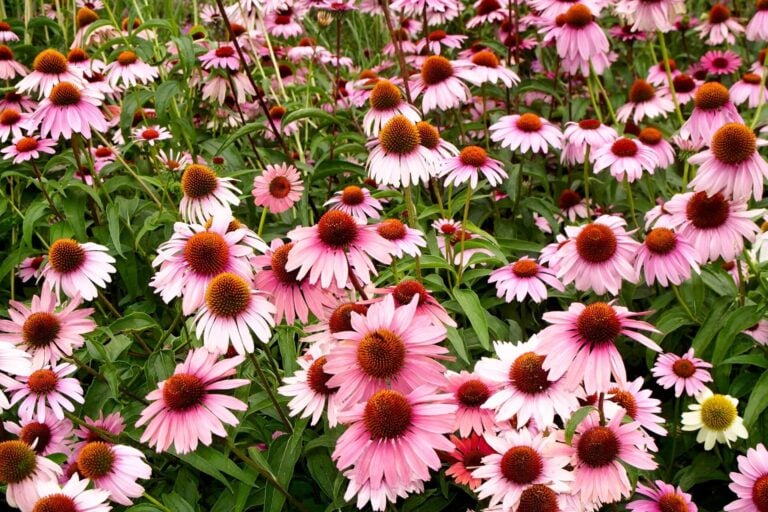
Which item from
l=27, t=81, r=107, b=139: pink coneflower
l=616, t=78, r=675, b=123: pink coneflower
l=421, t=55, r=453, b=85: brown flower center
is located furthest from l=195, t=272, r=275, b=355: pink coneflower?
l=616, t=78, r=675, b=123: pink coneflower

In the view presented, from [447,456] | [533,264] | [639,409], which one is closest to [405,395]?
[447,456]

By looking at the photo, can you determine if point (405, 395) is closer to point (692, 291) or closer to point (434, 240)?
point (434, 240)

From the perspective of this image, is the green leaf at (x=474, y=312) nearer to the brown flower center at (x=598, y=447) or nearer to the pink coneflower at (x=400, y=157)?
the pink coneflower at (x=400, y=157)

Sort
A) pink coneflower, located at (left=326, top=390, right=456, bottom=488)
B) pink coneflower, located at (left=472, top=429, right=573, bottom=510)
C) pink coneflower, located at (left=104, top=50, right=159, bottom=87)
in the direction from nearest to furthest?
Answer: pink coneflower, located at (left=326, top=390, right=456, bottom=488) → pink coneflower, located at (left=472, top=429, right=573, bottom=510) → pink coneflower, located at (left=104, top=50, right=159, bottom=87)

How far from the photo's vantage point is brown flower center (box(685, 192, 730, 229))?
6.59 ft

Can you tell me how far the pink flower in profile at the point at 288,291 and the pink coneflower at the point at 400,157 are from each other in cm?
46

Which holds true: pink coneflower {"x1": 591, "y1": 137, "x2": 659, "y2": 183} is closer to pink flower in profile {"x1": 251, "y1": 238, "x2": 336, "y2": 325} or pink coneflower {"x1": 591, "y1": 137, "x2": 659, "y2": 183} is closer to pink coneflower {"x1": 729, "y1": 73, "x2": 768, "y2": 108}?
pink coneflower {"x1": 729, "y1": 73, "x2": 768, "y2": 108}

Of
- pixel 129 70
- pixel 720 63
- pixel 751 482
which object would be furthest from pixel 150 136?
pixel 720 63

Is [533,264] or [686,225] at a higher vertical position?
[686,225]

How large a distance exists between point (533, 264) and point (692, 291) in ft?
1.64

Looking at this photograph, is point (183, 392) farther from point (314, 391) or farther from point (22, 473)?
point (22, 473)

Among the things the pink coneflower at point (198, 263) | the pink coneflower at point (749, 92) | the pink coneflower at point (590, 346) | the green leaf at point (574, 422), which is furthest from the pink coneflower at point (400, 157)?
the pink coneflower at point (749, 92)

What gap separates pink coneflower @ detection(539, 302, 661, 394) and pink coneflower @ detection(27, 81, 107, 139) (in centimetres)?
181

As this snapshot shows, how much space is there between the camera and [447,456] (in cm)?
157
